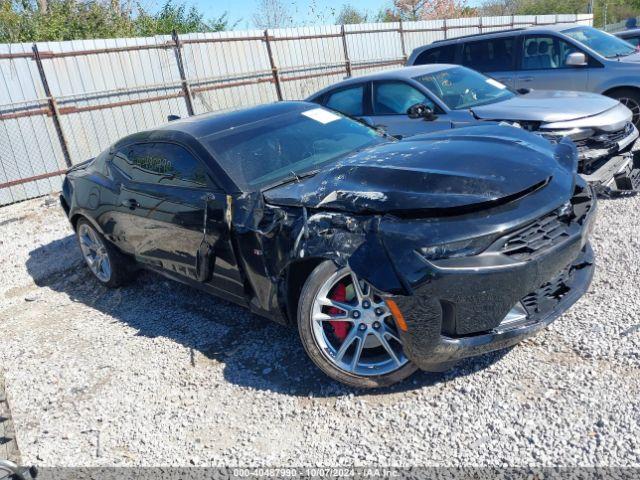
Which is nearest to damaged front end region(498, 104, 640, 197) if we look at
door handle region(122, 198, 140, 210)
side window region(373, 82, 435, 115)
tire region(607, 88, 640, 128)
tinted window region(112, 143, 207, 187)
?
side window region(373, 82, 435, 115)

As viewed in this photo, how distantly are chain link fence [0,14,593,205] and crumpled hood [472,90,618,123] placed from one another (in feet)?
23.6

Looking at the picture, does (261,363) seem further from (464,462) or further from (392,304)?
(464,462)

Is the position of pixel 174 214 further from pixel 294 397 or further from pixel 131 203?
pixel 294 397

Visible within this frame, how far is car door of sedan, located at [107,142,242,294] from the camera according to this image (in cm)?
367

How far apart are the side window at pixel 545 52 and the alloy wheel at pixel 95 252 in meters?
6.83

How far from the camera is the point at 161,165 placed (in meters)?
4.32

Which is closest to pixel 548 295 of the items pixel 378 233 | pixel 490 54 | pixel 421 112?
pixel 378 233

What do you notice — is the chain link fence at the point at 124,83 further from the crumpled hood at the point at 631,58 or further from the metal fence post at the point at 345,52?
the crumpled hood at the point at 631,58

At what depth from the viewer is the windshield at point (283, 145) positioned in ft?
12.3

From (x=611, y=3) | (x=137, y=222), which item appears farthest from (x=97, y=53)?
(x=611, y=3)

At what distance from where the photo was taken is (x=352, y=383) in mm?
3021

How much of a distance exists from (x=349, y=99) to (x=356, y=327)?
15.7ft

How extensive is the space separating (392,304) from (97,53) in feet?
31.4

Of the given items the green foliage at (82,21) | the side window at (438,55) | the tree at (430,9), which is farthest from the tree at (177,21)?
the tree at (430,9)
